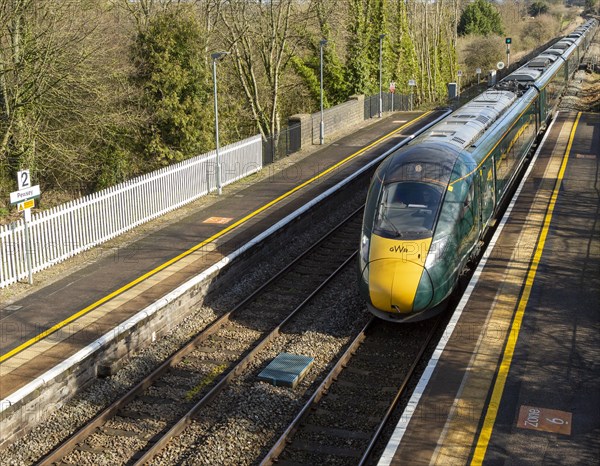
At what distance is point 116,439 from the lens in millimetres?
11188

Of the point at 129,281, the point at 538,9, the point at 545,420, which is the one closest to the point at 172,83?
the point at 129,281

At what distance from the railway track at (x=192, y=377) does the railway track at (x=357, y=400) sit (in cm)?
178

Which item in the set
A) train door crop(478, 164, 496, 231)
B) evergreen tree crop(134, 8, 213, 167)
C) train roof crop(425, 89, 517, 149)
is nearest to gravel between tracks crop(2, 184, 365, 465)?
train roof crop(425, 89, 517, 149)

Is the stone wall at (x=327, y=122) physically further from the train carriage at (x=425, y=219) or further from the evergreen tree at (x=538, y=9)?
the evergreen tree at (x=538, y=9)

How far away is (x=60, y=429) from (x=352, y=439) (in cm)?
473

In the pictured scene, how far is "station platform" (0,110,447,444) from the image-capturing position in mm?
12547

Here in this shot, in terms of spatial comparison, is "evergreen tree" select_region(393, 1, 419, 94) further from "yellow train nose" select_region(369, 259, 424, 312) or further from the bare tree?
"yellow train nose" select_region(369, 259, 424, 312)

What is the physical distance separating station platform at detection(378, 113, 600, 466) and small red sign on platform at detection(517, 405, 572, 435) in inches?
0.6

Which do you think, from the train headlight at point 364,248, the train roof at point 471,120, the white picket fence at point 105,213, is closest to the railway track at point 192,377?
the train headlight at point 364,248

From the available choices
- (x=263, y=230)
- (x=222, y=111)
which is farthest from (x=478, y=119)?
(x=222, y=111)

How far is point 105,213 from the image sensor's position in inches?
760

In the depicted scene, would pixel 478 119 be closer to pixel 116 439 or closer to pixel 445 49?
pixel 116 439

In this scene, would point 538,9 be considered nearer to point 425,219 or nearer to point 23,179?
point 425,219

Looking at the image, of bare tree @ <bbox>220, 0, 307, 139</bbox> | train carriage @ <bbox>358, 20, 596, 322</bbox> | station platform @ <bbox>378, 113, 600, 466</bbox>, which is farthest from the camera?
bare tree @ <bbox>220, 0, 307, 139</bbox>
